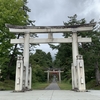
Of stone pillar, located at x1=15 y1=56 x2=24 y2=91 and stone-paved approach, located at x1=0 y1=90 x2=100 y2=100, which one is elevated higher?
stone pillar, located at x1=15 y1=56 x2=24 y2=91

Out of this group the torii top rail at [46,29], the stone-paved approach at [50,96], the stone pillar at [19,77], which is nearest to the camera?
the stone-paved approach at [50,96]

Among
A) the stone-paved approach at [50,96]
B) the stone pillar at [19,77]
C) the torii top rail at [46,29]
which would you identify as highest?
the torii top rail at [46,29]

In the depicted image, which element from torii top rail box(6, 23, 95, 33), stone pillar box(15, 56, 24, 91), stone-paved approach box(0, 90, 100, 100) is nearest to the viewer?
stone-paved approach box(0, 90, 100, 100)

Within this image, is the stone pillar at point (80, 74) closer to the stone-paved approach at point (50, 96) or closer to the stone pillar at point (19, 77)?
the stone-paved approach at point (50, 96)

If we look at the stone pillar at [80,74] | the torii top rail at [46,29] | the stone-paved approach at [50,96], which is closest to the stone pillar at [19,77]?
the stone-paved approach at [50,96]

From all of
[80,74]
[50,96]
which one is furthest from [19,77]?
[80,74]

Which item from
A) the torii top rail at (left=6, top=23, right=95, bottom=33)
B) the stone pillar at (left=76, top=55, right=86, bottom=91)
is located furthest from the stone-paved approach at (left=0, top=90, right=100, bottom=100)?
the torii top rail at (left=6, top=23, right=95, bottom=33)

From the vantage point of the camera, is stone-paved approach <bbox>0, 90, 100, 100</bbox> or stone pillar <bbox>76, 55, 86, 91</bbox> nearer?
stone-paved approach <bbox>0, 90, 100, 100</bbox>

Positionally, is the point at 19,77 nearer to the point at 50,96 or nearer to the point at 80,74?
the point at 50,96

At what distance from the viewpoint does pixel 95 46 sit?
17922 millimetres

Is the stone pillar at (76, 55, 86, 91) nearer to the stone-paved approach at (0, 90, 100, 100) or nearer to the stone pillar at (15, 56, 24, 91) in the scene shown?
the stone-paved approach at (0, 90, 100, 100)

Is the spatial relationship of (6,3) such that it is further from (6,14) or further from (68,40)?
(68,40)

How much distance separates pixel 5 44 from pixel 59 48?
22.8ft

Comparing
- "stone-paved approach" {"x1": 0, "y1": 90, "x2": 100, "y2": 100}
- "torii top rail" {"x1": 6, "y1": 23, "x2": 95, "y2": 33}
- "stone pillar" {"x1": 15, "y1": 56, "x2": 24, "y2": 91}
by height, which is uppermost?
"torii top rail" {"x1": 6, "y1": 23, "x2": 95, "y2": 33}
